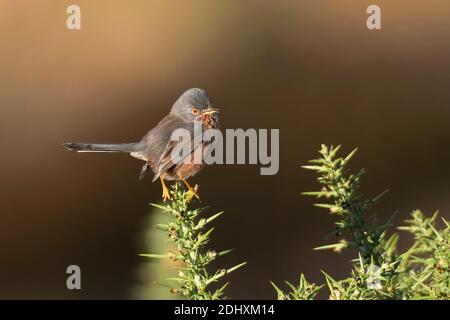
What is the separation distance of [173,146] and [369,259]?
2.98 m

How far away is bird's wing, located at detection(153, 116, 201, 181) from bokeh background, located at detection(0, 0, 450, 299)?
11.4 ft

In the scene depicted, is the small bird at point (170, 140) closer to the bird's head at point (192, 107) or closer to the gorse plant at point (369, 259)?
the bird's head at point (192, 107)

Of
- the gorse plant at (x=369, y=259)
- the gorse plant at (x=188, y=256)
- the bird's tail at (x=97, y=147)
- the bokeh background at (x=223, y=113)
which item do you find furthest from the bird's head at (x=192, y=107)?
the bokeh background at (x=223, y=113)

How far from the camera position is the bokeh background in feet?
28.2

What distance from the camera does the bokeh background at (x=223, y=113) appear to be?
8.60 metres

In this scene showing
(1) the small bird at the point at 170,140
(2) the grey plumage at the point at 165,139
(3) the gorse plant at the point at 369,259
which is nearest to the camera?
(3) the gorse plant at the point at 369,259

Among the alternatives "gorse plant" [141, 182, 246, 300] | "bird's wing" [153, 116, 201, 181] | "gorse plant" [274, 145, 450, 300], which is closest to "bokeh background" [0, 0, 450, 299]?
"bird's wing" [153, 116, 201, 181]

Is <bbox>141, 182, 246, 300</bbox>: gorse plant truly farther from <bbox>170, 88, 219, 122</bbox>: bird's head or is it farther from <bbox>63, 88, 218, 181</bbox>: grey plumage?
<bbox>170, 88, 219, 122</bbox>: bird's head

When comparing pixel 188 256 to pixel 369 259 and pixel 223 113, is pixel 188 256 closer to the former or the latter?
pixel 369 259

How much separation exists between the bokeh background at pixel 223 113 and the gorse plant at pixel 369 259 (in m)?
6.21

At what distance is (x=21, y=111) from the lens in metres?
8.91

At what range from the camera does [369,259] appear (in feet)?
7.10

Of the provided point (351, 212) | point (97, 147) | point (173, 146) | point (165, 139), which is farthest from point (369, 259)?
point (97, 147)
